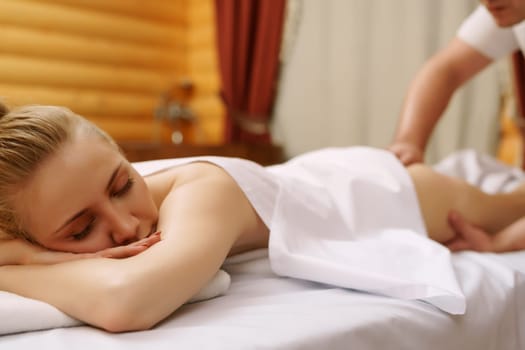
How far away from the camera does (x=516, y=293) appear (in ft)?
4.23

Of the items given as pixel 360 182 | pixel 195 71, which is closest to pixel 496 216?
pixel 360 182

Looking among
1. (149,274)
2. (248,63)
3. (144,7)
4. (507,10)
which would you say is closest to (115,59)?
(144,7)

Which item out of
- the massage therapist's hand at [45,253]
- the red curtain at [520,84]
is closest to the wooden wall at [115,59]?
the red curtain at [520,84]

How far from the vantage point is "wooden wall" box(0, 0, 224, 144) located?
333 cm

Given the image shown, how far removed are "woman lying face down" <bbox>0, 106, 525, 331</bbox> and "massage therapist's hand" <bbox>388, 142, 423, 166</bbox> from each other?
843mm

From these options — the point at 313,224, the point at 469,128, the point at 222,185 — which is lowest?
the point at 469,128

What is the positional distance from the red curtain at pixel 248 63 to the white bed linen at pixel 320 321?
2.30m

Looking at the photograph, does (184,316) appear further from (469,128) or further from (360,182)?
(469,128)

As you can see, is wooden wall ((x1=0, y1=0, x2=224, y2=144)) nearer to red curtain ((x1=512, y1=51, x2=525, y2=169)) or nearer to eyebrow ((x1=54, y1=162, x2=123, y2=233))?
red curtain ((x1=512, y1=51, x2=525, y2=169))

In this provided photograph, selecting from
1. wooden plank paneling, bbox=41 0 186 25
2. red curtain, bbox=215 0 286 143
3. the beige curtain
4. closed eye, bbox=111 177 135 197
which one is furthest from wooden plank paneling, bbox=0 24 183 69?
closed eye, bbox=111 177 135 197

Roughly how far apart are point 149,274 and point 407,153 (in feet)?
3.91

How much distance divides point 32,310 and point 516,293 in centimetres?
93

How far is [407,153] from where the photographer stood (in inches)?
75.7

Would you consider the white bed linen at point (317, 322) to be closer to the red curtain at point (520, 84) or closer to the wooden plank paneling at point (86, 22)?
the red curtain at point (520, 84)
